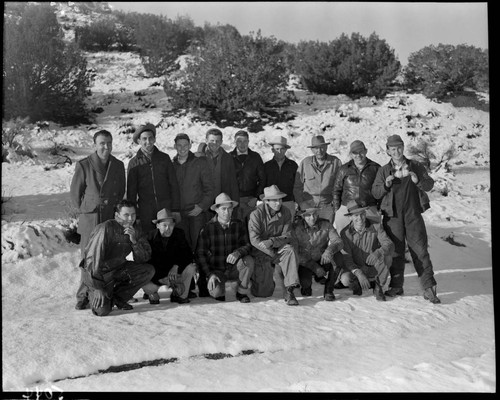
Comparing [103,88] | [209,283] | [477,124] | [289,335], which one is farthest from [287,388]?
[103,88]

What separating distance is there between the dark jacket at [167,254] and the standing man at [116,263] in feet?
0.64

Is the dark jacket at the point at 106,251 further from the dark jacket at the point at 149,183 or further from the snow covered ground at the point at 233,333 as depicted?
the dark jacket at the point at 149,183

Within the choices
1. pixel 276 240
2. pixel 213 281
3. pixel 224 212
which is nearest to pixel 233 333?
pixel 213 281

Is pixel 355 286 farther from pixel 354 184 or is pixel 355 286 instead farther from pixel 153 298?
pixel 153 298

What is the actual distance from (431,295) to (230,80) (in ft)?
28.1

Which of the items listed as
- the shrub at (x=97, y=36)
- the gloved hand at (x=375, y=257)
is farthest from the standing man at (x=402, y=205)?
the shrub at (x=97, y=36)

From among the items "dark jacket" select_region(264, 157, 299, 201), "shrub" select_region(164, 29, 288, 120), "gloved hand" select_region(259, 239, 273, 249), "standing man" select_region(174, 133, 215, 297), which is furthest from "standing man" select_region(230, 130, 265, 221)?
"shrub" select_region(164, 29, 288, 120)

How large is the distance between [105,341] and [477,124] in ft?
38.2

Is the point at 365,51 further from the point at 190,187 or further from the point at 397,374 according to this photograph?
the point at 397,374

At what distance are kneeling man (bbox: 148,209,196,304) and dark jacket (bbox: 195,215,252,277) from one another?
154mm

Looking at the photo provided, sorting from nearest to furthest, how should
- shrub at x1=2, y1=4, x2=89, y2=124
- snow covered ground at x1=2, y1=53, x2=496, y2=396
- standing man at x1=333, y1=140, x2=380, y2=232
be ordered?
1. snow covered ground at x1=2, y1=53, x2=496, y2=396
2. standing man at x1=333, y1=140, x2=380, y2=232
3. shrub at x1=2, y1=4, x2=89, y2=124

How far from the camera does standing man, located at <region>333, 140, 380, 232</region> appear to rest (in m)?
6.22

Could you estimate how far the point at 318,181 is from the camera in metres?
6.50

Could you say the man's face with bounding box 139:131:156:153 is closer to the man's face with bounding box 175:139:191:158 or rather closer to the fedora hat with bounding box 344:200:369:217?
the man's face with bounding box 175:139:191:158
